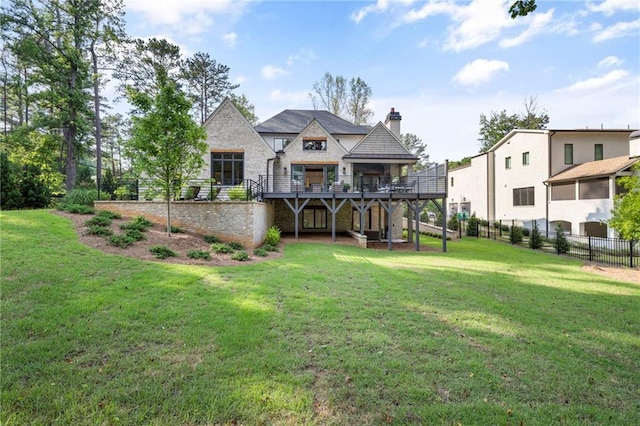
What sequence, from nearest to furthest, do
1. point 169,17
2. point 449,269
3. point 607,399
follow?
point 607,399, point 449,269, point 169,17

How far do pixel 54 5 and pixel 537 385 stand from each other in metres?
30.1

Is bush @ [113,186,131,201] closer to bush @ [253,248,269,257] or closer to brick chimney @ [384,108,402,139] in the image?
bush @ [253,248,269,257]

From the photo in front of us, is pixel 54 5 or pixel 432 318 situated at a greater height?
pixel 54 5

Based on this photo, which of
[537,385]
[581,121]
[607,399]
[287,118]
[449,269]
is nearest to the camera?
[607,399]

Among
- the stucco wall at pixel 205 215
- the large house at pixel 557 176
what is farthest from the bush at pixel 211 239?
the large house at pixel 557 176

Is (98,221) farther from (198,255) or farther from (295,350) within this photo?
(295,350)

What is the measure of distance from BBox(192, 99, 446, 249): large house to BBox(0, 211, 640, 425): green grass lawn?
35.6 ft

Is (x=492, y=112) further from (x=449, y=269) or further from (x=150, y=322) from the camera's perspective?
(x=150, y=322)

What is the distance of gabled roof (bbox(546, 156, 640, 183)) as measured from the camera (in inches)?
681

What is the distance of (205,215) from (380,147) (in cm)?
1312

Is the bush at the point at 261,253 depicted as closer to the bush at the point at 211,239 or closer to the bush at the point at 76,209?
the bush at the point at 211,239

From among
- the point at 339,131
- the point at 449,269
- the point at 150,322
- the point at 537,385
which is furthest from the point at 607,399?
the point at 339,131

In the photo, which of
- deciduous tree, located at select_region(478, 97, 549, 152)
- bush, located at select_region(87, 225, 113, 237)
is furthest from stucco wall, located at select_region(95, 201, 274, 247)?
deciduous tree, located at select_region(478, 97, 549, 152)

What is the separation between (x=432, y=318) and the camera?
17.6ft
